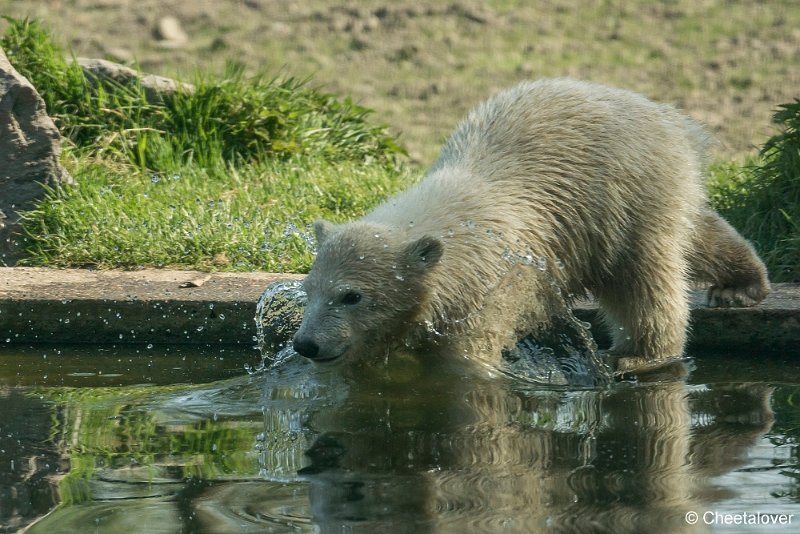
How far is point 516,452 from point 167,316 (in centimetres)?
215

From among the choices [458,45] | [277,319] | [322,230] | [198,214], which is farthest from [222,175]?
[458,45]

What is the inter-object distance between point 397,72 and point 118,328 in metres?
6.49

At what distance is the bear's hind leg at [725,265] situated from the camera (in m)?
5.11

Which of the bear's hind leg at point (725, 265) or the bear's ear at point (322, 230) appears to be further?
the bear's hind leg at point (725, 265)

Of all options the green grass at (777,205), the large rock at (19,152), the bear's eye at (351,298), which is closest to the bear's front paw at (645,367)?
the bear's eye at (351,298)

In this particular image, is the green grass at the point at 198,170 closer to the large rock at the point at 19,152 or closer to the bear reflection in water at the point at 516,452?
the large rock at the point at 19,152

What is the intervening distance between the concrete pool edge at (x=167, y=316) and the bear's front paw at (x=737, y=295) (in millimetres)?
47

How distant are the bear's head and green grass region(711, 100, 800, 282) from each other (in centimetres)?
223

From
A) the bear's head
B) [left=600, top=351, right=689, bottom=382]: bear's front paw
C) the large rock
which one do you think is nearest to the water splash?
the bear's head

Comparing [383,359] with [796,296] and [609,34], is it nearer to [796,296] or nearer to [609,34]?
[796,296]

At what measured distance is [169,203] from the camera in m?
6.61

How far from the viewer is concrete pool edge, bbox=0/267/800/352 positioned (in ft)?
16.6

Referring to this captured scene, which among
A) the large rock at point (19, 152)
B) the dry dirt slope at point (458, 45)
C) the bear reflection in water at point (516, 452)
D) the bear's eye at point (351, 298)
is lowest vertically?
the bear reflection in water at point (516, 452)

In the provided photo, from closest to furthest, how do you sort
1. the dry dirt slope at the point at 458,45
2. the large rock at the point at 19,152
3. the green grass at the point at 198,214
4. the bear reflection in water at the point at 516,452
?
1. the bear reflection in water at the point at 516,452
2. the green grass at the point at 198,214
3. the large rock at the point at 19,152
4. the dry dirt slope at the point at 458,45
